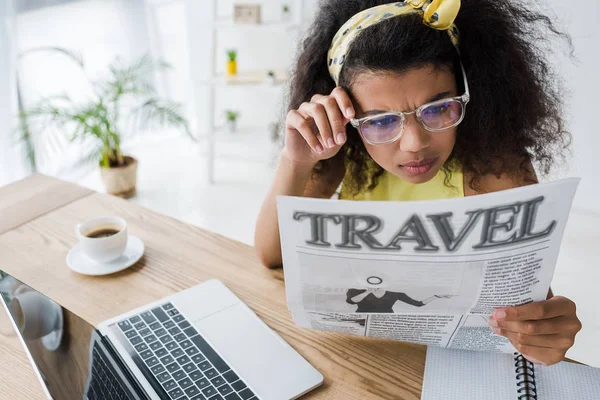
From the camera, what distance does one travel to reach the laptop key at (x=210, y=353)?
2.60ft

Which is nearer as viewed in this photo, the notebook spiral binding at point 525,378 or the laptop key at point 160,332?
the notebook spiral binding at point 525,378

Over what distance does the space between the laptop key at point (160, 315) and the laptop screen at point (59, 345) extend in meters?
0.15

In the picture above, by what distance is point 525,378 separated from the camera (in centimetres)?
75

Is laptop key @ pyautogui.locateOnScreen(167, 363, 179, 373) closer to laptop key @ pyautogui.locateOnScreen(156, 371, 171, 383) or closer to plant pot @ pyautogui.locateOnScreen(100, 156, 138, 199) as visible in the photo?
laptop key @ pyautogui.locateOnScreen(156, 371, 171, 383)

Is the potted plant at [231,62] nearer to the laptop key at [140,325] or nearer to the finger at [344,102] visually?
the finger at [344,102]

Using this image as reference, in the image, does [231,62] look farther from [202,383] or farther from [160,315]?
[202,383]

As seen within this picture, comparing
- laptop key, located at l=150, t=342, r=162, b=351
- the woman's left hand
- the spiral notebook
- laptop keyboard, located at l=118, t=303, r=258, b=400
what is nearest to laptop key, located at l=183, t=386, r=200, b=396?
laptop keyboard, located at l=118, t=303, r=258, b=400

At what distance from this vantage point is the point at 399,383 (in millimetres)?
771

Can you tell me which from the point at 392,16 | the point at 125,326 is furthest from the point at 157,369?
the point at 392,16

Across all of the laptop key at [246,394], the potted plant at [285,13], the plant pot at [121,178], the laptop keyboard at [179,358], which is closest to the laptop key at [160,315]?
the laptop keyboard at [179,358]

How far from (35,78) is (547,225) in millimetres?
2734

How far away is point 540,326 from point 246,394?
42 centimetres

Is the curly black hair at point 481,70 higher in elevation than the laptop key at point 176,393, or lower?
higher

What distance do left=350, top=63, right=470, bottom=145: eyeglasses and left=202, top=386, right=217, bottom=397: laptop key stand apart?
1.56ft
